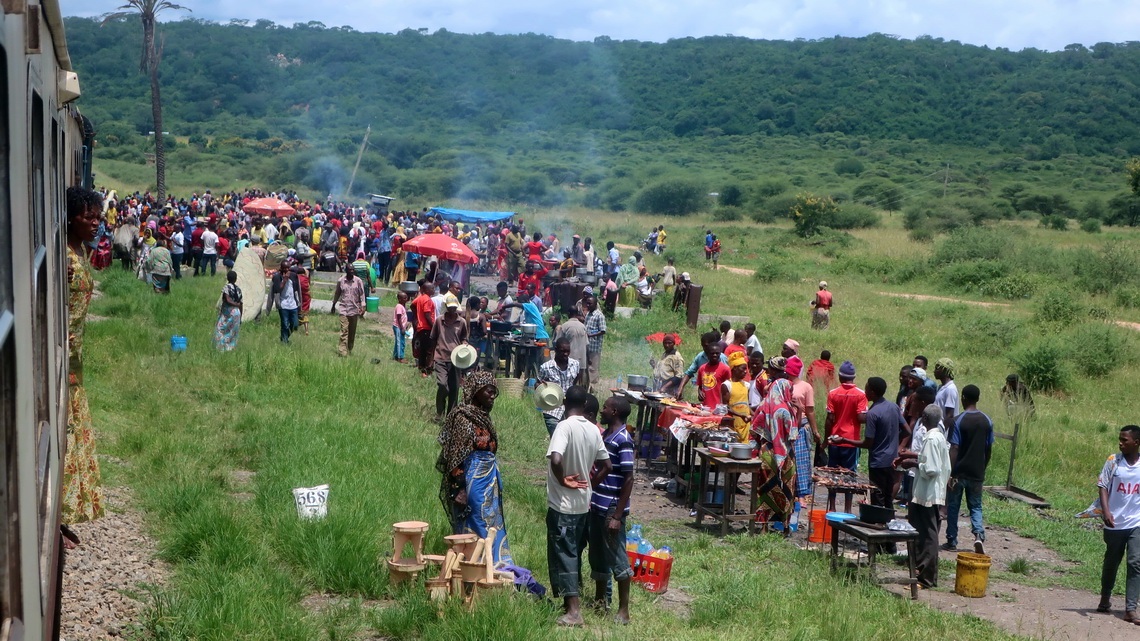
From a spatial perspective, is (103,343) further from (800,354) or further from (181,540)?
(800,354)

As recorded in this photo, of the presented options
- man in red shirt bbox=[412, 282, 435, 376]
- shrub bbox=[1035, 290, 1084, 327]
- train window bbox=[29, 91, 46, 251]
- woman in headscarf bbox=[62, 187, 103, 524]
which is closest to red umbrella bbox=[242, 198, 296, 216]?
man in red shirt bbox=[412, 282, 435, 376]

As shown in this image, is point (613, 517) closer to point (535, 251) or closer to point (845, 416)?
point (845, 416)

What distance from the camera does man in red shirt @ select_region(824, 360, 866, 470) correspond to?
1012cm

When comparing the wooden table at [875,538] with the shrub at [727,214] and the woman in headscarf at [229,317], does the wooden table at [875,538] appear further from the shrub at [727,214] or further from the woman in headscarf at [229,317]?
the shrub at [727,214]

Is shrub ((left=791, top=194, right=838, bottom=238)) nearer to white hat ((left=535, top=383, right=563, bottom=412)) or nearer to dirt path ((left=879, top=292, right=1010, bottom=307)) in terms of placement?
dirt path ((left=879, top=292, right=1010, bottom=307))

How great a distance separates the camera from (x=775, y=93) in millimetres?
103625

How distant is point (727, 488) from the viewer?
9422mm

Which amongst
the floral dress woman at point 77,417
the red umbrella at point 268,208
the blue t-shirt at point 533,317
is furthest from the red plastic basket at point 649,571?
the red umbrella at point 268,208

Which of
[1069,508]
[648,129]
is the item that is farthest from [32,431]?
[648,129]

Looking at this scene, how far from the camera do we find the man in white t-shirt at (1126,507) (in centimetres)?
760

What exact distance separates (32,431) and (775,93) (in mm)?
105806

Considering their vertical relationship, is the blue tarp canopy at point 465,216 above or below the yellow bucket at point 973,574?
above

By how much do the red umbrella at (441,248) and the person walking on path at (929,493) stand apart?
45.5ft

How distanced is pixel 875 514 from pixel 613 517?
2.79 m
